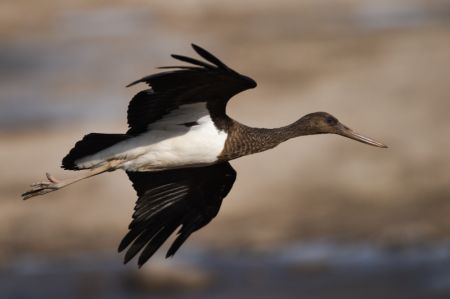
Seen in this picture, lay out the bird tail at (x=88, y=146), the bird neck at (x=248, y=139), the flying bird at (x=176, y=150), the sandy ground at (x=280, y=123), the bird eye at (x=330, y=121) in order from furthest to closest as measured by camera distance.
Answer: the sandy ground at (x=280, y=123) < the bird eye at (x=330, y=121) < the bird neck at (x=248, y=139) < the bird tail at (x=88, y=146) < the flying bird at (x=176, y=150)

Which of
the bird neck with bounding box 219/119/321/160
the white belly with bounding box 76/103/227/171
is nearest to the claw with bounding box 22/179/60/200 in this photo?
the white belly with bounding box 76/103/227/171

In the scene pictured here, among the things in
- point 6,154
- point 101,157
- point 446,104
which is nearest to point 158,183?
point 101,157

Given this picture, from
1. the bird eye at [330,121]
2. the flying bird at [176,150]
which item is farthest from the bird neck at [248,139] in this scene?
the bird eye at [330,121]

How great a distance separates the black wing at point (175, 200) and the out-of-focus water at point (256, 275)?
14.4 feet

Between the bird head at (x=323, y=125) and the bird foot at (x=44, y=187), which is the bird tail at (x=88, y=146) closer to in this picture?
the bird foot at (x=44, y=187)

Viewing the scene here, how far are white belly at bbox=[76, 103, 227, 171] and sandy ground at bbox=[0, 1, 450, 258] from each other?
6582 mm

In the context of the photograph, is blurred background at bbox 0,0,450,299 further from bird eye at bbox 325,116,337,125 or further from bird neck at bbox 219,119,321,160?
bird neck at bbox 219,119,321,160

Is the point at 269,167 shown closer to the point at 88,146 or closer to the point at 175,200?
the point at 175,200

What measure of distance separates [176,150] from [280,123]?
9.83m

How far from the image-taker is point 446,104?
65.4 feet

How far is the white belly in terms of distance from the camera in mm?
9773

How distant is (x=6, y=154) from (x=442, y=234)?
21.3 ft

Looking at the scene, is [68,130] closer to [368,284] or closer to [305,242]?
[305,242]

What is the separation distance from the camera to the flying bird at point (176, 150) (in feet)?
30.8
